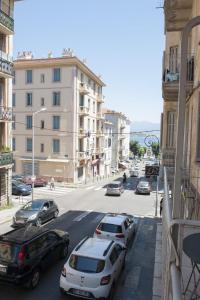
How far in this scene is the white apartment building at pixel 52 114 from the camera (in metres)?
42.3

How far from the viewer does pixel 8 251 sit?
36.1 ft

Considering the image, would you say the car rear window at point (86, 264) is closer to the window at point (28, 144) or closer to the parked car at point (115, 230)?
the parked car at point (115, 230)

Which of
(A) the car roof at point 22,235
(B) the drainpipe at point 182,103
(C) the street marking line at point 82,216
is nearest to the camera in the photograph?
(B) the drainpipe at point 182,103

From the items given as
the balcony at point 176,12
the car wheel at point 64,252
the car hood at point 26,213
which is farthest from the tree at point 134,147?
the balcony at point 176,12

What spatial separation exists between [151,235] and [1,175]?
12.3 meters

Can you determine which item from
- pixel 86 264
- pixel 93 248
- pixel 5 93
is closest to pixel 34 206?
pixel 5 93

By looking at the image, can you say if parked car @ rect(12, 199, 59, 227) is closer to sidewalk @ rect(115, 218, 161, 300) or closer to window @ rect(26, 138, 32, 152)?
sidewalk @ rect(115, 218, 161, 300)

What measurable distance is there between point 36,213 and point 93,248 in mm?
9452

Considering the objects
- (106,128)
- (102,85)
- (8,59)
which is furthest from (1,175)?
(106,128)

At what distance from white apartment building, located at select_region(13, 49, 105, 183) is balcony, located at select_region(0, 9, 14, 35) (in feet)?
58.0

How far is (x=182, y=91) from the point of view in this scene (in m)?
2.60

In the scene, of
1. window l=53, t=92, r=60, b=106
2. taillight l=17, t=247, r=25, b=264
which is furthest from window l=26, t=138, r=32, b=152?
taillight l=17, t=247, r=25, b=264

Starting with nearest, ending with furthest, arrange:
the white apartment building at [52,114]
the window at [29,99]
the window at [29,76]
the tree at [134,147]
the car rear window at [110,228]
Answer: the car rear window at [110,228], the white apartment building at [52,114], the window at [29,76], the window at [29,99], the tree at [134,147]

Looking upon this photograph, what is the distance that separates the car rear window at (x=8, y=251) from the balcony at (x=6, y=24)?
1665 cm
